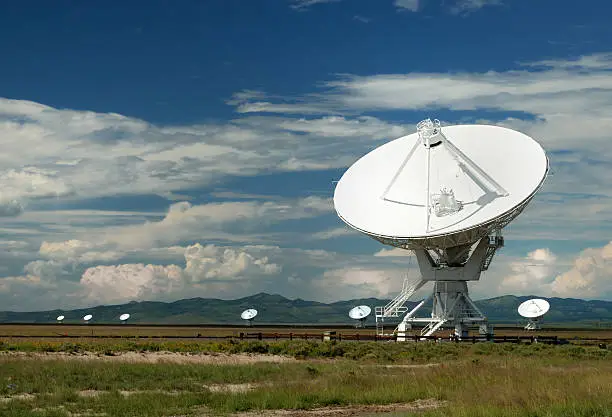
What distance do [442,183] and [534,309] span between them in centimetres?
2816

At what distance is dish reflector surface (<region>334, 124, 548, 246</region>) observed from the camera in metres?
55.4

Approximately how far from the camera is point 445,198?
57.4m

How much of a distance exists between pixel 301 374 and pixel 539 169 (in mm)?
25409

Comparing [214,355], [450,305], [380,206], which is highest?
[380,206]

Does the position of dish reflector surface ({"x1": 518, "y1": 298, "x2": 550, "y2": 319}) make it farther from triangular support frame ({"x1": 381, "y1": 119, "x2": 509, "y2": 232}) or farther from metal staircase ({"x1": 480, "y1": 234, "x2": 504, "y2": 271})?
triangular support frame ({"x1": 381, "y1": 119, "x2": 509, "y2": 232})

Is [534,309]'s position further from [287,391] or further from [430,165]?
[287,391]

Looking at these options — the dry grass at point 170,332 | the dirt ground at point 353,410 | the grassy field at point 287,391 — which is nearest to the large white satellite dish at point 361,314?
the dry grass at point 170,332

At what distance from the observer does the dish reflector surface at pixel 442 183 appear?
182 ft

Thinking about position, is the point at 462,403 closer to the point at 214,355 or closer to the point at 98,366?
the point at 98,366

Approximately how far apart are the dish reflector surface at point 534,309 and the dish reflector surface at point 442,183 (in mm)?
26050

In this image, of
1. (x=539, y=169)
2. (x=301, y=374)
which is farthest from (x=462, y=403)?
(x=539, y=169)

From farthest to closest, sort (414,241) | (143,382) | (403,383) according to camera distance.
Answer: (414,241) → (143,382) → (403,383)

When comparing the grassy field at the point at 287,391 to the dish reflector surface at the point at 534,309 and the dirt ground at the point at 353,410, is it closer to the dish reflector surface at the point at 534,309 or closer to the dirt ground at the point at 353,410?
the dirt ground at the point at 353,410

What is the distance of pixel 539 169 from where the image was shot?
2127 inches
